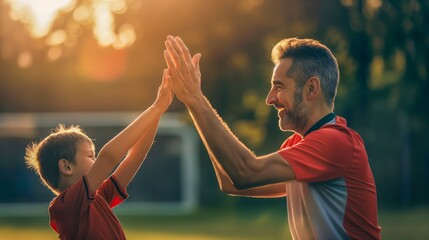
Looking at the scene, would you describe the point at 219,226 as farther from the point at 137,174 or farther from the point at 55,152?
the point at 55,152

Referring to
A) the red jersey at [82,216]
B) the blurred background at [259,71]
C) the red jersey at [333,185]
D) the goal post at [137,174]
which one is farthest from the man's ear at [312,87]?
the goal post at [137,174]

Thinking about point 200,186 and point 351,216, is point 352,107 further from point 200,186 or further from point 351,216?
point 351,216

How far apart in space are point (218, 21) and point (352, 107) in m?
4.95

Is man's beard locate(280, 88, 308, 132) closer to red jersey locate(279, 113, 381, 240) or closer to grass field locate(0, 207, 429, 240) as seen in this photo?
red jersey locate(279, 113, 381, 240)

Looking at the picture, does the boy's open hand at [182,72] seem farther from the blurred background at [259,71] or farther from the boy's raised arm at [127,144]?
the blurred background at [259,71]

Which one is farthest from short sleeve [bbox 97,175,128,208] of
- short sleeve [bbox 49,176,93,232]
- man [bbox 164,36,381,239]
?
man [bbox 164,36,381,239]

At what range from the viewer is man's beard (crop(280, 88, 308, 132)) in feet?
15.7

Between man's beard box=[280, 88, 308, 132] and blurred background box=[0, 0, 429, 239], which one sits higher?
blurred background box=[0, 0, 429, 239]

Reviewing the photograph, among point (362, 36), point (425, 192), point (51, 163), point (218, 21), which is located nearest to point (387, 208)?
point (425, 192)

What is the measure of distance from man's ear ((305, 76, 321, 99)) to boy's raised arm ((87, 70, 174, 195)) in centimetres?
94

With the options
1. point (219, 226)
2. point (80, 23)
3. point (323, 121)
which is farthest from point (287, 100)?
point (80, 23)

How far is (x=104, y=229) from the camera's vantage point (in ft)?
16.7

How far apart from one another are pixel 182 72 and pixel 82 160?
3.29ft

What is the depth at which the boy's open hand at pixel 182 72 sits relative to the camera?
14.9ft
